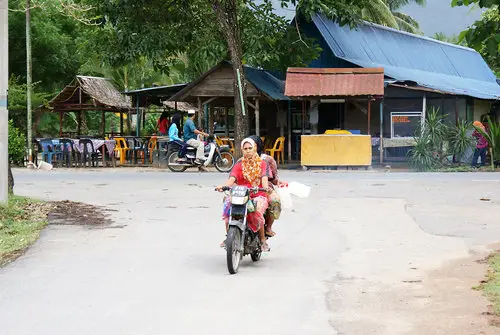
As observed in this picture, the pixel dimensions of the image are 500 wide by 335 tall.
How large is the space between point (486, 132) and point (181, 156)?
9.22 m

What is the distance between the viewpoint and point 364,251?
10.2 m

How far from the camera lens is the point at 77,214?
45.2 ft

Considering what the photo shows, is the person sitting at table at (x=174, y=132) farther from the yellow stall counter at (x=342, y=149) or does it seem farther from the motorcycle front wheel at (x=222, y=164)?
the yellow stall counter at (x=342, y=149)

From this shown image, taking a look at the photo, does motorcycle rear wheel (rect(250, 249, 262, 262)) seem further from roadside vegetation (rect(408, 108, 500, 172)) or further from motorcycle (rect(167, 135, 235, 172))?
roadside vegetation (rect(408, 108, 500, 172))

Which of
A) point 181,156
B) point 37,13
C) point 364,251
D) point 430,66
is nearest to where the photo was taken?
point 364,251

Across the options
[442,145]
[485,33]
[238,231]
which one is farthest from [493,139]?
[485,33]

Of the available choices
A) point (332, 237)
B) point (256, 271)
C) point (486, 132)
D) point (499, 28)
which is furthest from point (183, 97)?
point (499, 28)

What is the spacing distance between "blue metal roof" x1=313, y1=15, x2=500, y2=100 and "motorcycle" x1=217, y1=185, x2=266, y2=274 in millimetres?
19638

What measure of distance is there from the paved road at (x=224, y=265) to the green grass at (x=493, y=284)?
25.3 inches

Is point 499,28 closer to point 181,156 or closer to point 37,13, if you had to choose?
point 181,156

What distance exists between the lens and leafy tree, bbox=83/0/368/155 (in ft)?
90.1

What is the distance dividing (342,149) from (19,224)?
1435 cm

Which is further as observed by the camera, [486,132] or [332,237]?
[486,132]

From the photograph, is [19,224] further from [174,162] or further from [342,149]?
[342,149]
